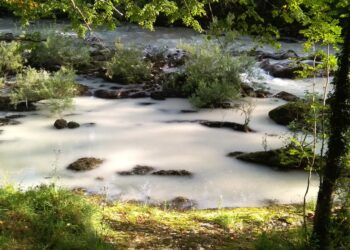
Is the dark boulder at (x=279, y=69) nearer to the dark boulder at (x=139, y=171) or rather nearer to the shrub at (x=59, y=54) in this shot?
the shrub at (x=59, y=54)

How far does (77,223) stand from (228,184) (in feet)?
11.9

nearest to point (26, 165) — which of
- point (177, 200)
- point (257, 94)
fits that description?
point (177, 200)

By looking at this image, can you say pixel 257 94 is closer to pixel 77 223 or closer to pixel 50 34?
pixel 50 34

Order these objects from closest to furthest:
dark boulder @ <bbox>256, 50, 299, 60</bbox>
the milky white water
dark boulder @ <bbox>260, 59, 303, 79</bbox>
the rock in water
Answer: the milky white water → the rock in water → dark boulder @ <bbox>260, 59, 303, 79</bbox> → dark boulder @ <bbox>256, 50, 299, 60</bbox>

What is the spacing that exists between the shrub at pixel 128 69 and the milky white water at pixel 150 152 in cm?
156

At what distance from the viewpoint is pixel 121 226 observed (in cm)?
534

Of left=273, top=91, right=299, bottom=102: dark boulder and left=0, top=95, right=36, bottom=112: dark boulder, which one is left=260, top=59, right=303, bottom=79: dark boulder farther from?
left=0, top=95, right=36, bottom=112: dark boulder

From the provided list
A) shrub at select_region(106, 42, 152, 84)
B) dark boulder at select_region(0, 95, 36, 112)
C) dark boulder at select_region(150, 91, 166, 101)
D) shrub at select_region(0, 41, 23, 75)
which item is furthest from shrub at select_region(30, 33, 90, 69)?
dark boulder at select_region(150, 91, 166, 101)

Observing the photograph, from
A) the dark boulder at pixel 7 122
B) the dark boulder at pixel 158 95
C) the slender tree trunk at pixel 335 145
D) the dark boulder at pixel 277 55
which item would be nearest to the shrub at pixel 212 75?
the dark boulder at pixel 158 95

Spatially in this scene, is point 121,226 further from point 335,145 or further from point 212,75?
point 212,75

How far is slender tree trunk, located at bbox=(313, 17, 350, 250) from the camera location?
404 cm

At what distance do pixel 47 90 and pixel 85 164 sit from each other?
380 cm

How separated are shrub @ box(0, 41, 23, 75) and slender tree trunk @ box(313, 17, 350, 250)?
38.7 feet

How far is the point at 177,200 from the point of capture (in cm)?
721
